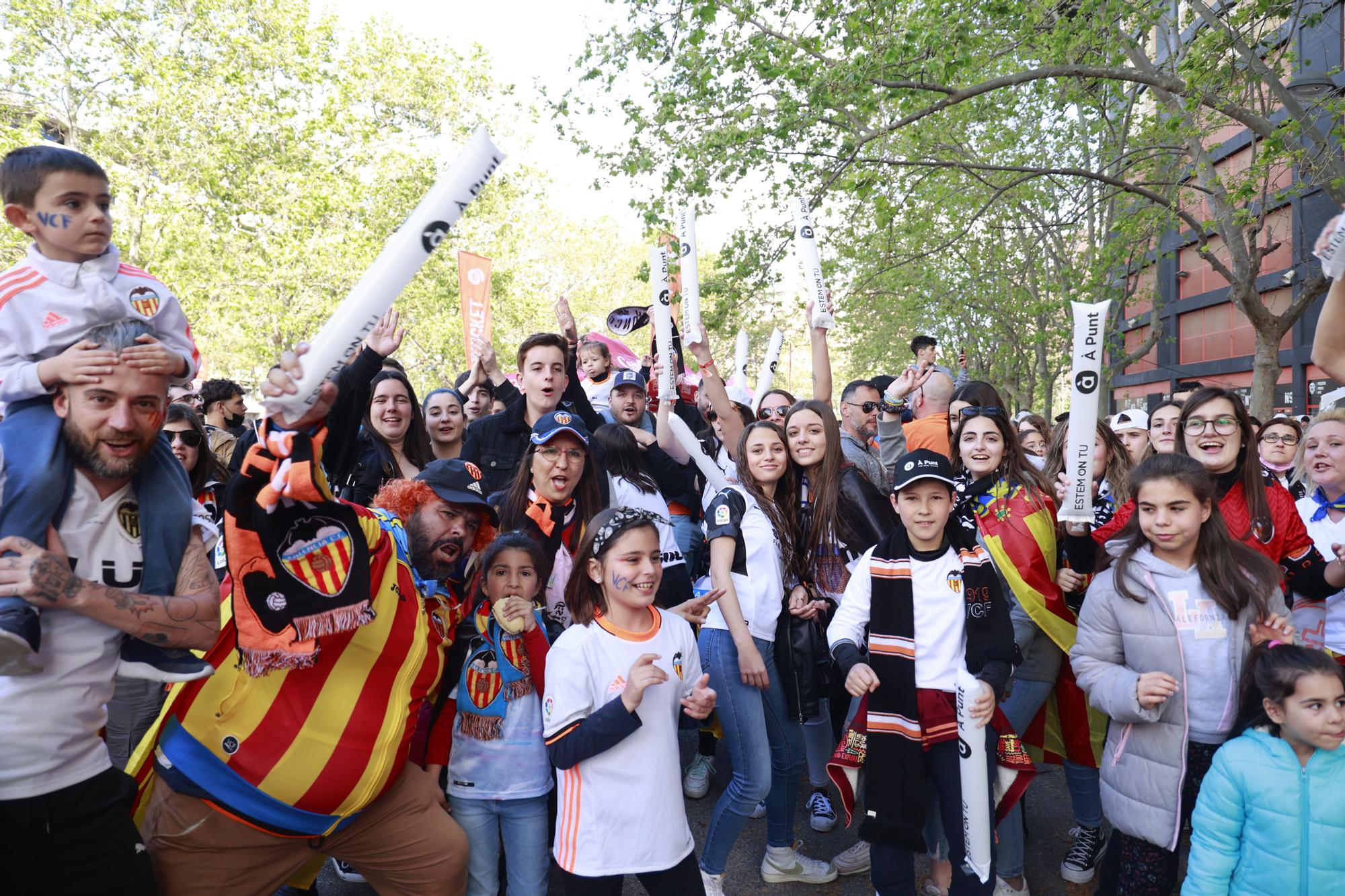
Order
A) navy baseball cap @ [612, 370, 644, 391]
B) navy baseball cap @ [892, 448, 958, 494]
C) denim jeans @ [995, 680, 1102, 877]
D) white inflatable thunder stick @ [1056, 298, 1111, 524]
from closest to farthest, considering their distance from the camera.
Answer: white inflatable thunder stick @ [1056, 298, 1111, 524]
navy baseball cap @ [892, 448, 958, 494]
denim jeans @ [995, 680, 1102, 877]
navy baseball cap @ [612, 370, 644, 391]

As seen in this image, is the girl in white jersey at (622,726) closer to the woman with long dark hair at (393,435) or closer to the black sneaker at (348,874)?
the black sneaker at (348,874)

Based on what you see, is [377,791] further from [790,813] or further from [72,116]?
[72,116]

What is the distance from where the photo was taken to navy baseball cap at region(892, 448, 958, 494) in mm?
3516

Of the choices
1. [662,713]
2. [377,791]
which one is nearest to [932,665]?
[662,713]

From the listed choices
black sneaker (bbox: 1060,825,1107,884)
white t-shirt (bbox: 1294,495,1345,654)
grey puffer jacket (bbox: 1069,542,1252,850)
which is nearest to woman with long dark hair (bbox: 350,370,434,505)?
grey puffer jacket (bbox: 1069,542,1252,850)

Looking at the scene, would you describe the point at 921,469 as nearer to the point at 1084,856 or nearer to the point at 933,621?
the point at 933,621

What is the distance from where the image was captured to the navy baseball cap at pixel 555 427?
3.97 m

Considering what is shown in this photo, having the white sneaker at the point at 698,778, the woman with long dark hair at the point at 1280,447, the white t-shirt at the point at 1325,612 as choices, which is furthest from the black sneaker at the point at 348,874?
the woman with long dark hair at the point at 1280,447

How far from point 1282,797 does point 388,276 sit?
3220 mm

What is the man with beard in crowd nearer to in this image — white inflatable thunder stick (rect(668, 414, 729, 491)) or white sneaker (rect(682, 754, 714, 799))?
white inflatable thunder stick (rect(668, 414, 729, 491))

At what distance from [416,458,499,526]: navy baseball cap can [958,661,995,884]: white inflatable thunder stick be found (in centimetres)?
202

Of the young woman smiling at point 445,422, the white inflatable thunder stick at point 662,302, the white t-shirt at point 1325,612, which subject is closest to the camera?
the white t-shirt at point 1325,612

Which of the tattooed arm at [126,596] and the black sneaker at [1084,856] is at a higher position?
the tattooed arm at [126,596]

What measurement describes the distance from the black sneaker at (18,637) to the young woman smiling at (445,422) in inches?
143
